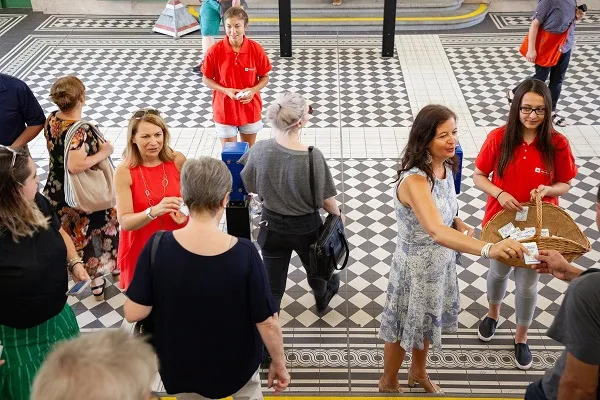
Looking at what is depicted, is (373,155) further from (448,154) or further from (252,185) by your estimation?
(448,154)

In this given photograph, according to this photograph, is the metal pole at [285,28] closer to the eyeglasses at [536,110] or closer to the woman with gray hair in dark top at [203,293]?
the eyeglasses at [536,110]

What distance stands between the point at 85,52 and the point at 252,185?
24.1 feet

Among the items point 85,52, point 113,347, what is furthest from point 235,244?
point 85,52

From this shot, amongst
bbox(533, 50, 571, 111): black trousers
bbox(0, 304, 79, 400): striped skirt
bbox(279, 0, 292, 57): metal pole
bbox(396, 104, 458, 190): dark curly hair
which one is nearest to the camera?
bbox(0, 304, 79, 400): striped skirt

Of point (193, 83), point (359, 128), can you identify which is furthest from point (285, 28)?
point (359, 128)

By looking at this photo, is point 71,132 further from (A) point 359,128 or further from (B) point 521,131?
(A) point 359,128

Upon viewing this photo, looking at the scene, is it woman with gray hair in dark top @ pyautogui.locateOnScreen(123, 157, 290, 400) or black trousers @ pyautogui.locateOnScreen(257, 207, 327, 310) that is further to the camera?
black trousers @ pyautogui.locateOnScreen(257, 207, 327, 310)

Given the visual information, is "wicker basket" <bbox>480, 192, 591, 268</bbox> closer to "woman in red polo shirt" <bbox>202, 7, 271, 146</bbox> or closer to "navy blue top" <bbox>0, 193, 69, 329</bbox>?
"navy blue top" <bbox>0, 193, 69, 329</bbox>

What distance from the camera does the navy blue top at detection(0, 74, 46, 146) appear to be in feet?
17.3

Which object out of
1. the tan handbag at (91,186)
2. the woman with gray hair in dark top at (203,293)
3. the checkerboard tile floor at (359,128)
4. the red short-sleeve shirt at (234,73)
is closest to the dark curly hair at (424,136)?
the woman with gray hair in dark top at (203,293)

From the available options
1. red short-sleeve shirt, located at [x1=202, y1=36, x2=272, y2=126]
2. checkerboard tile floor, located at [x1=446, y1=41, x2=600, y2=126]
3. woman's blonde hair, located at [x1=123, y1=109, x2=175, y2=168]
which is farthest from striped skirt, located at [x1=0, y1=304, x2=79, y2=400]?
checkerboard tile floor, located at [x1=446, y1=41, x2=600, y2=126]

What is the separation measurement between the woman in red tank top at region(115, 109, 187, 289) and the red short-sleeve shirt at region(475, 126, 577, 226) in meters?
2.07

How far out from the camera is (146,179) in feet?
13.9

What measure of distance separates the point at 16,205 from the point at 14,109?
2.19 m
